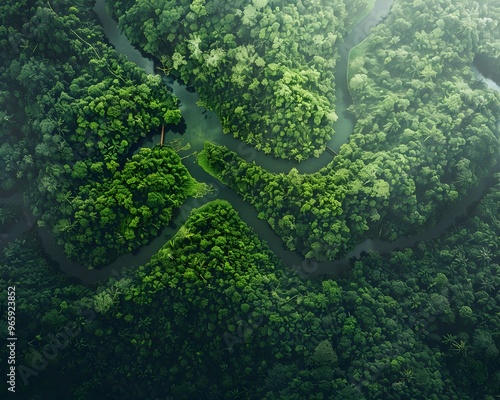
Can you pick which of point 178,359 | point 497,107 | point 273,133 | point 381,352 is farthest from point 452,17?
point 178,359

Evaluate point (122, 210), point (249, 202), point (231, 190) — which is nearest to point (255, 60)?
point (231, 190)

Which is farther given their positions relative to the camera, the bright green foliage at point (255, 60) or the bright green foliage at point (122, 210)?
the bright green foliage at point (255, 60)

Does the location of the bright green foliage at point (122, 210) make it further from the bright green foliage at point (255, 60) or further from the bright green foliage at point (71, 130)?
the bright green foliage at point (255, 60)

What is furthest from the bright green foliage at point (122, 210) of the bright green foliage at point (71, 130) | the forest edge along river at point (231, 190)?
the forest edge along river at point (231, 190)

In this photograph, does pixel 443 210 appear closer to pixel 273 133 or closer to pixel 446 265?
pixel 446 265

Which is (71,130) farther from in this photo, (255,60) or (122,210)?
(255,60)

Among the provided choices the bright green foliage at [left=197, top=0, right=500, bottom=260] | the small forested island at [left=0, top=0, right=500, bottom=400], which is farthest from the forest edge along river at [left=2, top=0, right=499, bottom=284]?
the bright green foliage at [left=197, top=0, right=500, bottom=260]
